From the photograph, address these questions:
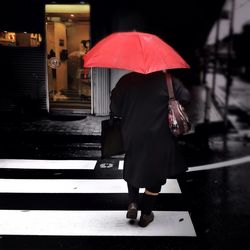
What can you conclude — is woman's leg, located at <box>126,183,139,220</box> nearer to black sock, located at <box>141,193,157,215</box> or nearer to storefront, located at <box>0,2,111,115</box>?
black sock, located at <box>141,193,157,215</box>

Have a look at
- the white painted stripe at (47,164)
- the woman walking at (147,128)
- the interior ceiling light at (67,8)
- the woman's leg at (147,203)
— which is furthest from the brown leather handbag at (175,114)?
the interior ceiling light at (67,8)

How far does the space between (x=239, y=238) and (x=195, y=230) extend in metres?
0.48

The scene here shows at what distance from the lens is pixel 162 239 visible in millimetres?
3889

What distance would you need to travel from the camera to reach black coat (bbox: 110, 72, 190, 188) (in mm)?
3762

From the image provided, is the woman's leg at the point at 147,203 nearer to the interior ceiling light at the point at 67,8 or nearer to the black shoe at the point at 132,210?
the black shoe at the point at 132,210

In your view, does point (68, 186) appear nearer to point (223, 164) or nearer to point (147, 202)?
point (147, 202)

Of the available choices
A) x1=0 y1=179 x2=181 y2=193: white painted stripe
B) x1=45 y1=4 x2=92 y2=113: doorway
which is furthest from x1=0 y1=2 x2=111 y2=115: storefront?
x1=0 y1=179 x2=181 y2=193: white painted stripe

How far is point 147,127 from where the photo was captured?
3.81 meters

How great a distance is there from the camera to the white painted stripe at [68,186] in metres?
5.32

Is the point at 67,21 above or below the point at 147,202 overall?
above

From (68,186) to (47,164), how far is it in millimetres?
1230

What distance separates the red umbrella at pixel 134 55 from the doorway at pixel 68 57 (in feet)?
22.8

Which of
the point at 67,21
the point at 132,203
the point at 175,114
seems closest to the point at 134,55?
the point at 175,114

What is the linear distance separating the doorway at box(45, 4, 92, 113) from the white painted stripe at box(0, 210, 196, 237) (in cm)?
648
